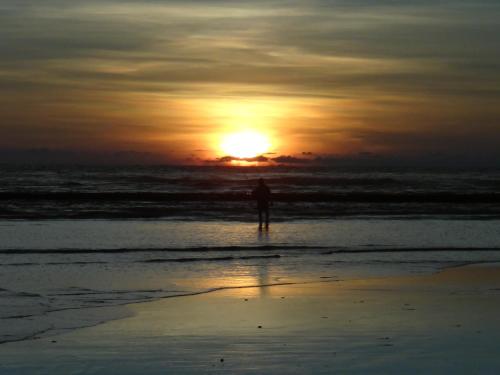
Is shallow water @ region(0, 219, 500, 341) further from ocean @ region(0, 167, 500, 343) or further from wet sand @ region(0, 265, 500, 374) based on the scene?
wet sand @ region(0, 265, 500, 374)

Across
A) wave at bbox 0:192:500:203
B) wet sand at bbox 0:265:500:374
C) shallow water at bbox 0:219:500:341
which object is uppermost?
wave at bbox 0:192:500:203

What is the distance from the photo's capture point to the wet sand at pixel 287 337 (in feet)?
25.9

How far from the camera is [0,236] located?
24.4m

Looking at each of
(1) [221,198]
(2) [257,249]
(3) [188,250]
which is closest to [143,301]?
(3) [188,250]

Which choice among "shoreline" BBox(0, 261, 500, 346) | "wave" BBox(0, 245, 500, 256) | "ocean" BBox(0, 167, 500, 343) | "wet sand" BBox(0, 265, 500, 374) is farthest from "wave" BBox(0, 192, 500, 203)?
"wet sand" BBox(0, 265, 500, 374)

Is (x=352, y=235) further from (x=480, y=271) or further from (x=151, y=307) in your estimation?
(x=151, y=307)

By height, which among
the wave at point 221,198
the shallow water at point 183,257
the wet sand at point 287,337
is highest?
the wave at point 221,198

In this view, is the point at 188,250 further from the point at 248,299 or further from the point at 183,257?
the point at 248,299

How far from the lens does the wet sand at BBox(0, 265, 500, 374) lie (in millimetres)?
7895

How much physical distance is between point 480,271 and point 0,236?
15.0m

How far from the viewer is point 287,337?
9.17m

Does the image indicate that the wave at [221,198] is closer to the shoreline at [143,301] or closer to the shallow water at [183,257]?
the shallow water at [183,257]

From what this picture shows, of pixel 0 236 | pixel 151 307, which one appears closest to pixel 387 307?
pixel 151 307

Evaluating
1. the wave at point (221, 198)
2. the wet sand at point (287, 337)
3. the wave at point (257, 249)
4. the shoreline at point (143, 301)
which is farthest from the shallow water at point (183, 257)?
the wave at point (221, 198)
